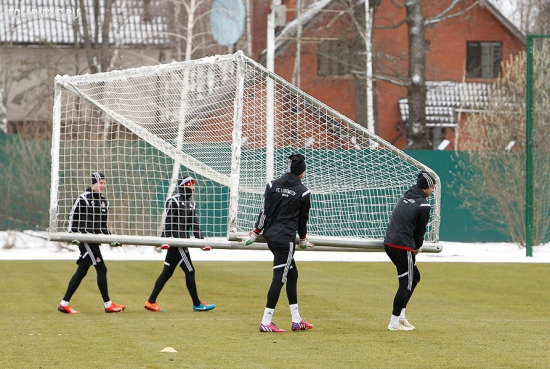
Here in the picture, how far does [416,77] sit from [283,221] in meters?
21.0

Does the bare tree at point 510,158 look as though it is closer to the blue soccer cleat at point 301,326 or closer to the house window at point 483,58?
the blue soccer cleat at point 301,326

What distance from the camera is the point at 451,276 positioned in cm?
1866

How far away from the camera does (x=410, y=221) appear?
1081 centimetres

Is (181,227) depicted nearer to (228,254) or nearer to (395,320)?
(395,320)

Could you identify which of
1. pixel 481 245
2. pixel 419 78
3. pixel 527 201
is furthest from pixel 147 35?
pixel 527 201

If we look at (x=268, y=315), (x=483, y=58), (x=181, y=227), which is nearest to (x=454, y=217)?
(x=181, y=227)

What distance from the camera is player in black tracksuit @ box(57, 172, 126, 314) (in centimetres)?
1248

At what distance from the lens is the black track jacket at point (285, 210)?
1077 centimetres

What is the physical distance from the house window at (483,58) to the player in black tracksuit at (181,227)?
35.7 meters

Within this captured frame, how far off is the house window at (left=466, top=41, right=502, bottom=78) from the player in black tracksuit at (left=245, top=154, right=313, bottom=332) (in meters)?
37.2

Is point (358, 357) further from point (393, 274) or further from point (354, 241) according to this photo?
point (393, 274)

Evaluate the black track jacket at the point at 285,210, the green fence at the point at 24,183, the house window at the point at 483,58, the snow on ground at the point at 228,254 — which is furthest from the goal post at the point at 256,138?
the house window at the point at 483,58

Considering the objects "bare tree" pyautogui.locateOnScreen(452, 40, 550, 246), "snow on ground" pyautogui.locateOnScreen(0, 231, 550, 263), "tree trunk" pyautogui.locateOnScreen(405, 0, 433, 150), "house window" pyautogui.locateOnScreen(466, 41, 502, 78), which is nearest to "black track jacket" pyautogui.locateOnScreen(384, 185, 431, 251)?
"snow on ground" pyautogui.locateOnScreen(0, 231, 550, 263)

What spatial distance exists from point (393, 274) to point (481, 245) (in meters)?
9.67
